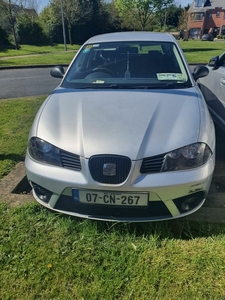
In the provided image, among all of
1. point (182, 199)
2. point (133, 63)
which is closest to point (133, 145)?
point (182, 199)

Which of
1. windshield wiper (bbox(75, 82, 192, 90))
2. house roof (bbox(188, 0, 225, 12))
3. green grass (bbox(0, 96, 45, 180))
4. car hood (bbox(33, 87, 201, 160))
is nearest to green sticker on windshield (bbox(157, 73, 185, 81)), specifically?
windshield wiper (bbox(75, 82, 192, 90))

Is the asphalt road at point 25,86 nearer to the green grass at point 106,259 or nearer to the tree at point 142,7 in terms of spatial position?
the green grass at point 106,259

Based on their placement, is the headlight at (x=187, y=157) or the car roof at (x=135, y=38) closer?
the headlight at (x=187, y=157)

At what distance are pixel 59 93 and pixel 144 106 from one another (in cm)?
102

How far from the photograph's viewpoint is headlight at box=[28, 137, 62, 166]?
2.24 metres

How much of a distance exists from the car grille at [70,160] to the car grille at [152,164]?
19.4 inches

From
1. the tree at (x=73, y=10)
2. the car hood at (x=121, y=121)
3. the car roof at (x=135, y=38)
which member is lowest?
the car hood at (x=121, y=121)

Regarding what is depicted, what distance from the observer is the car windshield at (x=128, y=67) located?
124 inches

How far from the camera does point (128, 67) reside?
3410mm

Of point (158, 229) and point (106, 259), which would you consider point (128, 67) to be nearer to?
point (158, 229)

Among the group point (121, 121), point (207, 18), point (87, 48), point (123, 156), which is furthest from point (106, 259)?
point (207, 18)

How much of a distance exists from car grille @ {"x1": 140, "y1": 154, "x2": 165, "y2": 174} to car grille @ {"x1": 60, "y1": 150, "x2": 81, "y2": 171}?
19.4 inches

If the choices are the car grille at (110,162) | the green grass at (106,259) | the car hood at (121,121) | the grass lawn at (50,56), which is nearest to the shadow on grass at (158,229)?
the green grass at (106,259)

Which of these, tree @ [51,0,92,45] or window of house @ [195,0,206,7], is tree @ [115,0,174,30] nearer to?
tree @ [51,0,92,45]
